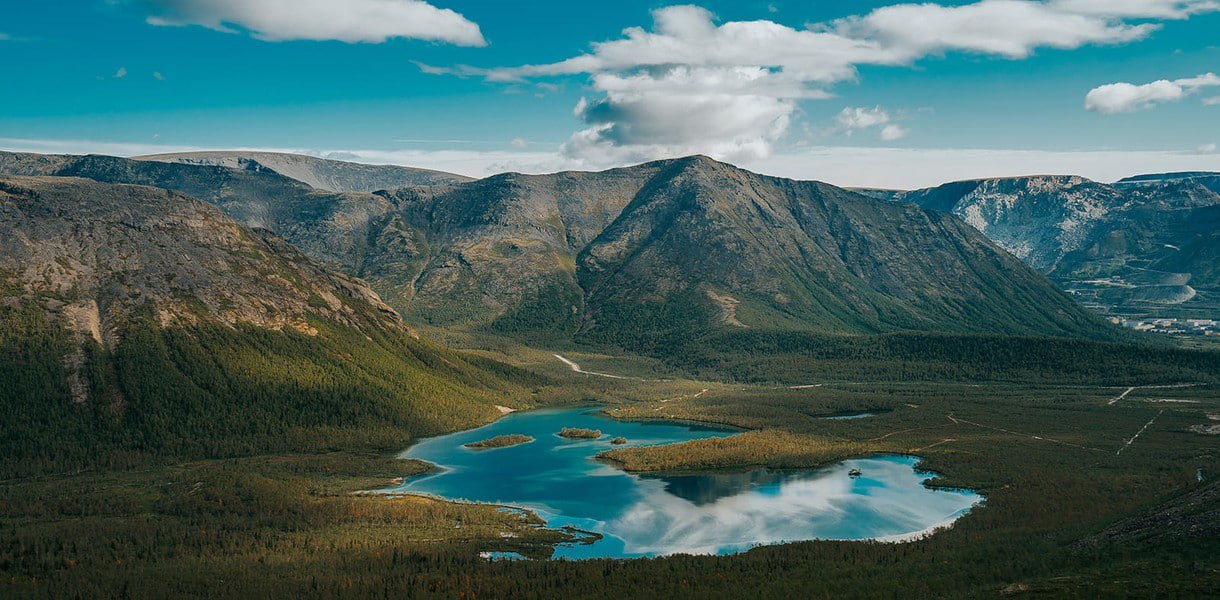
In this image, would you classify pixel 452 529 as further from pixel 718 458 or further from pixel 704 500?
pixel 718 458

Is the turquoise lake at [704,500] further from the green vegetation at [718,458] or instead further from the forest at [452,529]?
the forest at [452,529]

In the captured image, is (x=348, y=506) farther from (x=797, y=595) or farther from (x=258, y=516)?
(x=797, y=595)

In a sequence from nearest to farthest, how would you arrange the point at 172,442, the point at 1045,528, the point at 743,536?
the point at 1045,528
the point at 743,536
the point at 172,442

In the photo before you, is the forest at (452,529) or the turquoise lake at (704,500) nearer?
the forest at (452,529)

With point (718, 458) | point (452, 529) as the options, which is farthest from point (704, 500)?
point (452, 529)

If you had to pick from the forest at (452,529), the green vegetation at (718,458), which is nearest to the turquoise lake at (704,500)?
the green vegetation at (718,458)

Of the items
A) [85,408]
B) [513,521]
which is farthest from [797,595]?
[85,408]

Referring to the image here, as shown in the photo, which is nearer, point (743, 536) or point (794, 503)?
point (743, 536)

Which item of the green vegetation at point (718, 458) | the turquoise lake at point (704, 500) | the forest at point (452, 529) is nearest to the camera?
the forest at point (452, 529)
